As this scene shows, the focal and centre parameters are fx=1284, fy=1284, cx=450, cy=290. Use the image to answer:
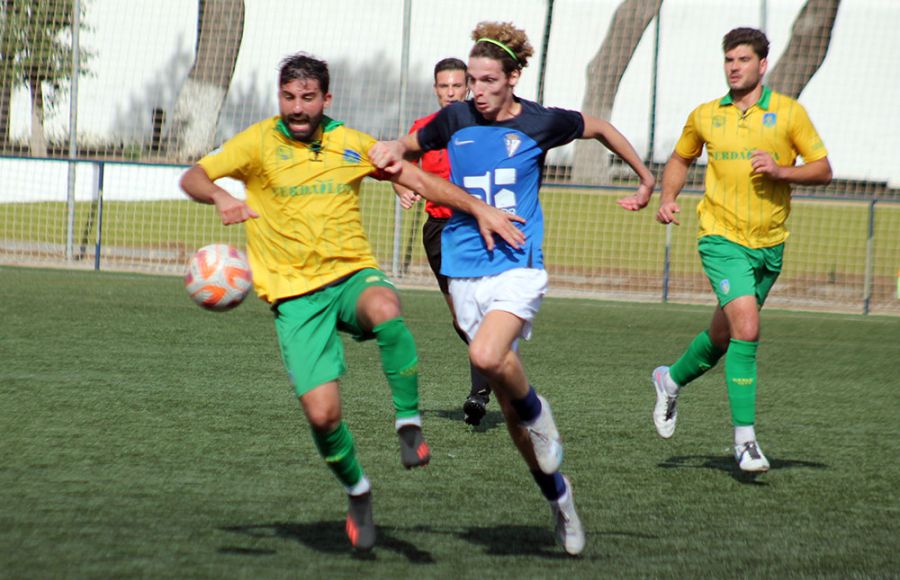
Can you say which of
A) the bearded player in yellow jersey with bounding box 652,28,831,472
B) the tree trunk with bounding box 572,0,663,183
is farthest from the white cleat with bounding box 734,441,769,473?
the tree trunk with bounding box 572,0,663,183

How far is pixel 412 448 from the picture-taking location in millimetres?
4727

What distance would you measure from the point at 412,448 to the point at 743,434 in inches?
85.5

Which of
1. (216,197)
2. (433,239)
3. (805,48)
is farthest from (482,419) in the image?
(805,48)

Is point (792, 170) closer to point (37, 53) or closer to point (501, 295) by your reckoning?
point (501, 295)

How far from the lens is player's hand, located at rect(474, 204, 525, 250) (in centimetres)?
500

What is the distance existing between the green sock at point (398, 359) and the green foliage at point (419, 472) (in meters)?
0.54

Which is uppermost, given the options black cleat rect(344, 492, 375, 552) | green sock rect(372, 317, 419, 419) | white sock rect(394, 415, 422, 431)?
green sock rect(372, 317, 419, 419)

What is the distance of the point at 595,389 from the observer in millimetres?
9023

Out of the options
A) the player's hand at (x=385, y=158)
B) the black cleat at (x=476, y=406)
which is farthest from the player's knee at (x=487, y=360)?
the black cleat at (x=476, y=406)

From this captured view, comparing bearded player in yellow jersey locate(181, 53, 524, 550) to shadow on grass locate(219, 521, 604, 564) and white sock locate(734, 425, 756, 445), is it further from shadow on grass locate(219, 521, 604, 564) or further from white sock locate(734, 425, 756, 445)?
white sock locate(734, 425, 756, 445)

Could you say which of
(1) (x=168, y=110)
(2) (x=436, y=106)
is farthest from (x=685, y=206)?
(1) (x=168, y=110)

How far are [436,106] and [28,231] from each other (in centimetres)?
601

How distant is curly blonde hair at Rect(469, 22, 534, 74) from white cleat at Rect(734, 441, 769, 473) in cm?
213

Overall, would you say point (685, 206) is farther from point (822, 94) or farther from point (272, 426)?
point (272, 426)
